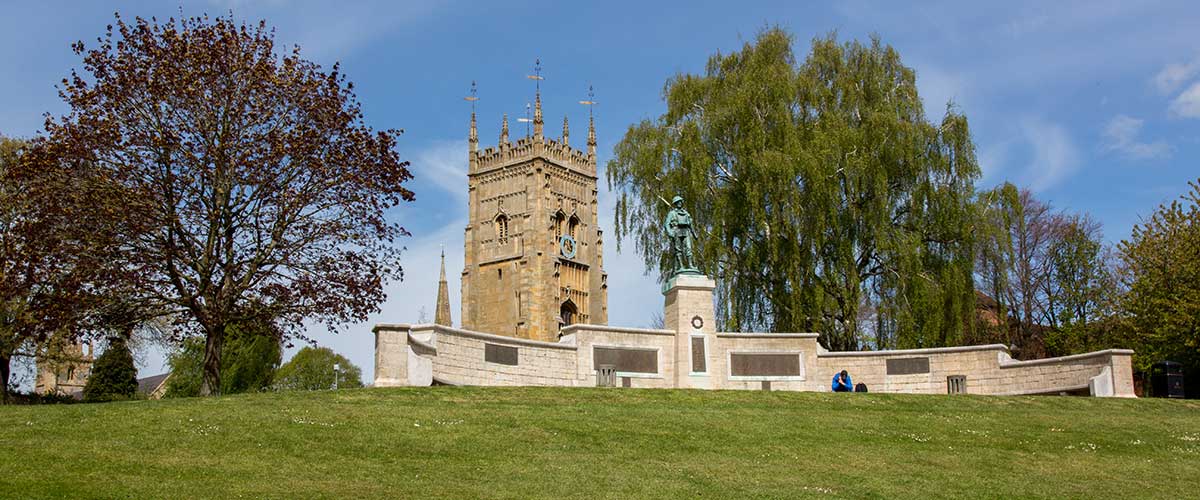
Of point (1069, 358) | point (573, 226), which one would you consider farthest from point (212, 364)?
point (573, 226)

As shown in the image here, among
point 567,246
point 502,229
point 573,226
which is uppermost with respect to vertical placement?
point 573,226

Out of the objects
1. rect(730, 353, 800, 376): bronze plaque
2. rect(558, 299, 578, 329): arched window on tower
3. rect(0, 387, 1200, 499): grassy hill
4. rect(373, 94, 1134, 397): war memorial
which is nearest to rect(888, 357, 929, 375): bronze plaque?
A: rect(373, 94, 1134, 397): war memorial

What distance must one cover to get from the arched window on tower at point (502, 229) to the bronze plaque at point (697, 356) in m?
70.1

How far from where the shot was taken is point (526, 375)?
25672mm

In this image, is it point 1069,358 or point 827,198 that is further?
point 827,198

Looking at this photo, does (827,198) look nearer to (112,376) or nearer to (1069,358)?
(1069,358)

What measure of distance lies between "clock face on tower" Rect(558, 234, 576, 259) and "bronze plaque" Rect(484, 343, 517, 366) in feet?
235

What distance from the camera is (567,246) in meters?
98.4

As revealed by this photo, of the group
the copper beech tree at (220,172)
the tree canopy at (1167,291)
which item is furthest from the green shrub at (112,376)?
the tree canopy at (1167,291)

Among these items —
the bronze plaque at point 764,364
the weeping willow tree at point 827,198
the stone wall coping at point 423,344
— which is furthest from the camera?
the weeping willow tree at point 827,198

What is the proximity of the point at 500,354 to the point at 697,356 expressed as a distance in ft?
16.6

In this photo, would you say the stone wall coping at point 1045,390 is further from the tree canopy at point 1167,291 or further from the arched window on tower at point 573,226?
the arched window on tower at point 573,226

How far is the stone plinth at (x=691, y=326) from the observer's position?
27.1 metres

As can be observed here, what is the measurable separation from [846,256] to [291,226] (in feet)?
54.1
